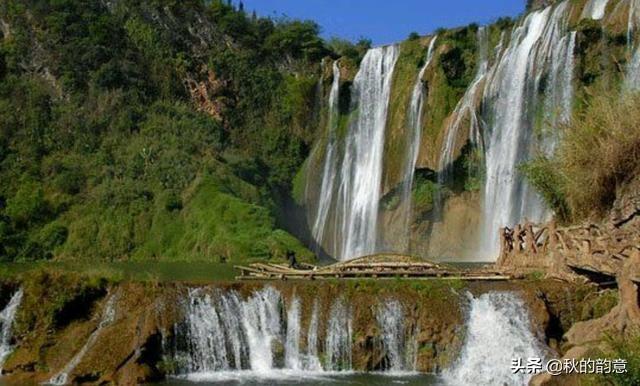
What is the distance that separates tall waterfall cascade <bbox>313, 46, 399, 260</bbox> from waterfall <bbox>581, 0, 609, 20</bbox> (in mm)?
11458

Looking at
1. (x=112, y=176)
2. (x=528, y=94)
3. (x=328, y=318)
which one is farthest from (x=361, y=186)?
(x=328, y=318)

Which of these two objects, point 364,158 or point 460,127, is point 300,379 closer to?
point 460,127

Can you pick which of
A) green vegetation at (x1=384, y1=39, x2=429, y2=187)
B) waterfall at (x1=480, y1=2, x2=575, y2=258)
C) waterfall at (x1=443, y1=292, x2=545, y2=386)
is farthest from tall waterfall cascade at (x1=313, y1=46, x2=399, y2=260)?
waterfall at (x1=443, y1=292, x2=545, y2=386)

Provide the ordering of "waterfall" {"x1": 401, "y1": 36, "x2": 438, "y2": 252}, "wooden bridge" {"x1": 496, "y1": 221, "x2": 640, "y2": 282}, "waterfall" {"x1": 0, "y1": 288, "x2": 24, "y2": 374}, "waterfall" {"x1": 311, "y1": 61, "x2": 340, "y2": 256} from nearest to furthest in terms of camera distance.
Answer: "wooden bridge" {"x1": 496, "y1": 221, "x2": 640, "y2": 282} → "waterfall" {"x1": 0, "y1": 288, "x2": 24, "y2": 374} → "waterfall" {"x1": 401, "y1": 36, "x2": 438, "y2": 252} → "waterfall" {"x1": 311, "y1": 61, "x2": 340, "y2": 256}

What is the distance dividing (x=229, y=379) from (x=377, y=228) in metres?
26.7

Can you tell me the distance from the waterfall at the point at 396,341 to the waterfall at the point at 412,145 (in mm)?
23842

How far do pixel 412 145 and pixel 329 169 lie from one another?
A: 21.2 feet

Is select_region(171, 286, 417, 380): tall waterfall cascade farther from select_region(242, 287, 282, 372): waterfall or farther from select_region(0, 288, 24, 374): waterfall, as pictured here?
select_region(0, 288, 24, 374): waterfall

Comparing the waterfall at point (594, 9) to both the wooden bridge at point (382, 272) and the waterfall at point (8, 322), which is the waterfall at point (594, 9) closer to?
the wooden bridge at point (382, 272)

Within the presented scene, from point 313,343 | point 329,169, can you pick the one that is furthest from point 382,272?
point 329,169

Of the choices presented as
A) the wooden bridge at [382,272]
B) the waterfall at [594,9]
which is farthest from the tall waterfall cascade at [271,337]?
the waterfall at [594,9]

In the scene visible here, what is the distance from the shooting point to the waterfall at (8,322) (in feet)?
59.6

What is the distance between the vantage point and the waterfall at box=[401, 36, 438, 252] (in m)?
42.7

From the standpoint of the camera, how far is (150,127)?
165ft
